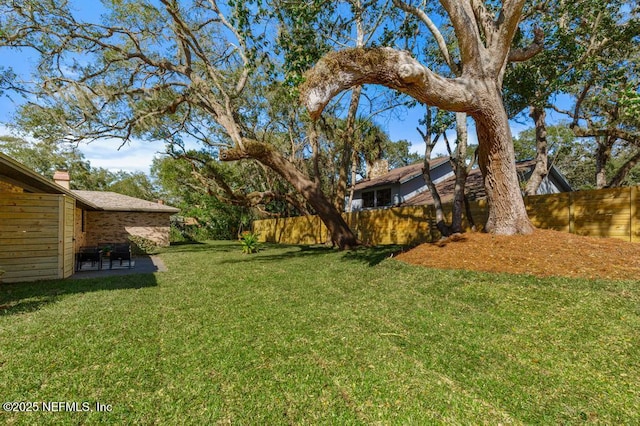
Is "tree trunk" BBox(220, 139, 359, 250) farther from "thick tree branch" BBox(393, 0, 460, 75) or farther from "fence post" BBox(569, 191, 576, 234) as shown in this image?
"fence post" BBox(569, 191, 576, 234)

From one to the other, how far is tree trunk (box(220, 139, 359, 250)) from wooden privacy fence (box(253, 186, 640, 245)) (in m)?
2.57

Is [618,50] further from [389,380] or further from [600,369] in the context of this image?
[389,380]

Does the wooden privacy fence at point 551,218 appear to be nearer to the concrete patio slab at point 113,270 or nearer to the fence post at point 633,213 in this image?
the fence post at point 633,213

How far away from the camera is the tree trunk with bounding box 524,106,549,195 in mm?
10327

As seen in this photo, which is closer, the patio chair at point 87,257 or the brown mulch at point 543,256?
the brown mulch at point 543,256

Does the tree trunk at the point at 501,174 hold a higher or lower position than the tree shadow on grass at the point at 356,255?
higher

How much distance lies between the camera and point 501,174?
6.34 metres

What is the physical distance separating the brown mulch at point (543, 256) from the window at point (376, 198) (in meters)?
13.3

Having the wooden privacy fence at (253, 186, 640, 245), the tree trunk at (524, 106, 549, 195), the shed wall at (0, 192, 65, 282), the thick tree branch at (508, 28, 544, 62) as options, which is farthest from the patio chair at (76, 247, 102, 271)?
the tree trunk at (524, 106, 549, 195)

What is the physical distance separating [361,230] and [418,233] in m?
3.43

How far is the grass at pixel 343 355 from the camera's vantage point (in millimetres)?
2045

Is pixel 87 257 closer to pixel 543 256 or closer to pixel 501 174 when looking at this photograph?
pixel 501 174

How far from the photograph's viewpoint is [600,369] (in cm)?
247

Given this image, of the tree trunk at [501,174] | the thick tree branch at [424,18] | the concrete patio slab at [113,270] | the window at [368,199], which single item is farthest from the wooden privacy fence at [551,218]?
the concrete patio slab at [113,270]
